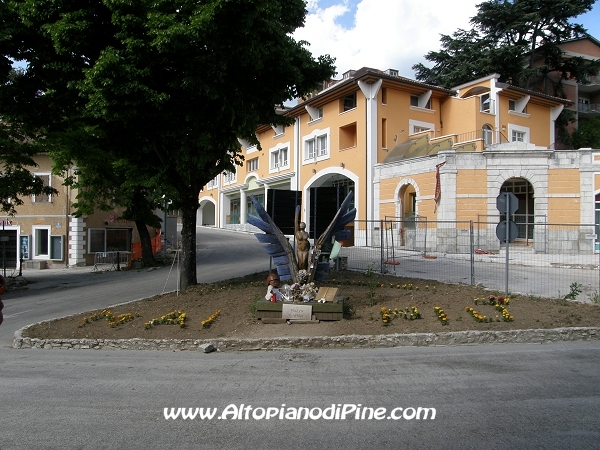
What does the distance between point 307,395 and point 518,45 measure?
142 ft

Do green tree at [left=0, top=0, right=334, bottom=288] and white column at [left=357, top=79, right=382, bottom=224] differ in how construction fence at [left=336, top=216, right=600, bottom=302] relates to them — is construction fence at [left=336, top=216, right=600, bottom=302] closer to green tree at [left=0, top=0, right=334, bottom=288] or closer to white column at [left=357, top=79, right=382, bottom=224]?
green tree at [left=0, top=0, right=334, bottom=288]

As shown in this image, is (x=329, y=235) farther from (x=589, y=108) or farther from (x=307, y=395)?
(x=589, y=108)

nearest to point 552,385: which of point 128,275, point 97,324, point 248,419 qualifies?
point 248,419

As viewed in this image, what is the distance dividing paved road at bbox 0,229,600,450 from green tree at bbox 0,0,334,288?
229 inches

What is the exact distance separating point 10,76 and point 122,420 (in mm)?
11889

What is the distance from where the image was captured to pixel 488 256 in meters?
16.6

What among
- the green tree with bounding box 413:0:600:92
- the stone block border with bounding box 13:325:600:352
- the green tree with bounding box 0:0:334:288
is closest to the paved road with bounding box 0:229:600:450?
the stone block border with bounding box 13:325:600:352

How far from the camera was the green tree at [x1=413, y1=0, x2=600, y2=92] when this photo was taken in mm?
40156

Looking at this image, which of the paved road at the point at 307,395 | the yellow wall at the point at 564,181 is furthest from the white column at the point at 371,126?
the paved road at the point at 307,395

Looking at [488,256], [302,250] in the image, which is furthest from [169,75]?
[488,256]

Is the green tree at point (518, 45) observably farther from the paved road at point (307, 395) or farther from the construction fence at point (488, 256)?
the paved road at point (307, 395)

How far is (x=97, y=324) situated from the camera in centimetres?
1038

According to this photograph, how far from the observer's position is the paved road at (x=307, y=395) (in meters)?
4.66

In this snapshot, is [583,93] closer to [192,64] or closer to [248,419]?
[192,64]
